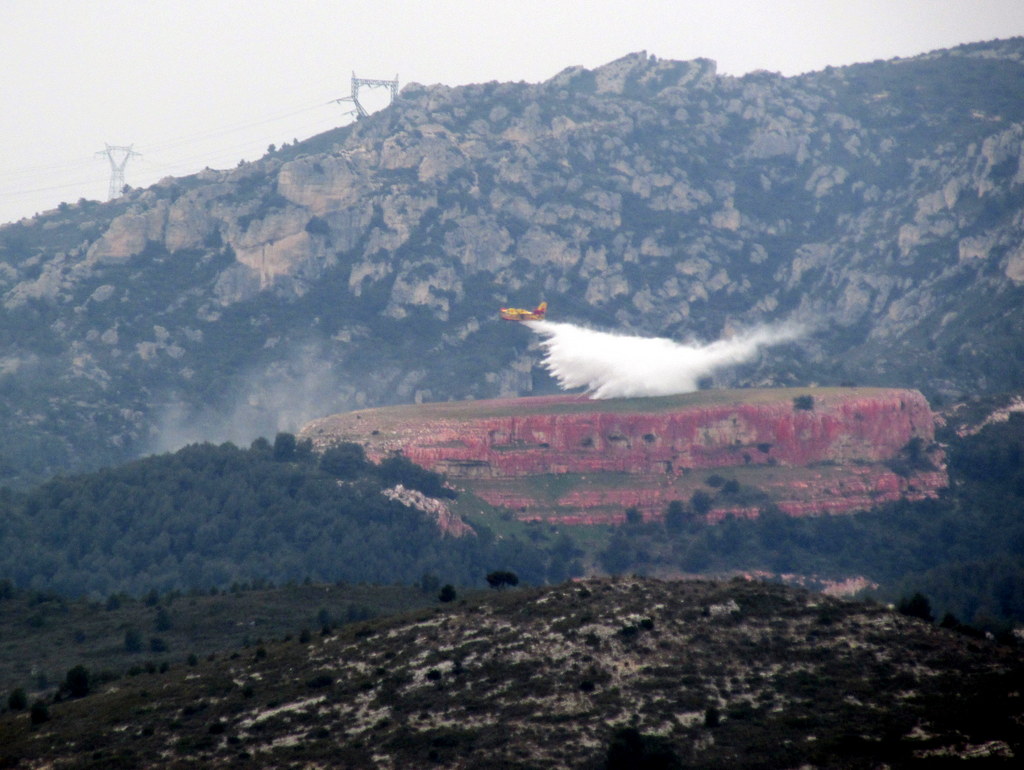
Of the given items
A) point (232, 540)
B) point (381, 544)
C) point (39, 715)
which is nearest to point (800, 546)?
point (381, 544)

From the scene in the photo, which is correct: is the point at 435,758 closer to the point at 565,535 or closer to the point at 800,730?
the point at 800,730

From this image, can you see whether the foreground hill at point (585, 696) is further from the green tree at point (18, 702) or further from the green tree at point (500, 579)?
the green tree at point (500, 579)

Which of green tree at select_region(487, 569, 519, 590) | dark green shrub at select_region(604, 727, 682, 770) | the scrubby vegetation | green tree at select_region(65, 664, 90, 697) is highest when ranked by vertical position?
green tree at select_region(65, 664, 90, 697)

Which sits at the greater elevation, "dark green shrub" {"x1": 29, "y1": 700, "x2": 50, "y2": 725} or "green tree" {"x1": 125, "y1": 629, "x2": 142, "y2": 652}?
"dark green shrub" {"x1": 29, "y1": 700, "x2": 50, "y2": 725}

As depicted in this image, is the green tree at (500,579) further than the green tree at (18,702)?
Yes

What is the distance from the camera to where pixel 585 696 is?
82.9 m

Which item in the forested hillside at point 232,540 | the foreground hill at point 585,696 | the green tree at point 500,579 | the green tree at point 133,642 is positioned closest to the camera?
the foreground hill at point 585,696

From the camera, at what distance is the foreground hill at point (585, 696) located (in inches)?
2965

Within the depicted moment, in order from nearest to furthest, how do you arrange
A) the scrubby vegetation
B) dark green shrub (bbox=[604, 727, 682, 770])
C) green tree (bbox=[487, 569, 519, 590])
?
dark green shrub (bbox=[604, 727, 682, 770]) → green tree (bbox=[487, 569, 519, 590]) → the scrubby vegetation

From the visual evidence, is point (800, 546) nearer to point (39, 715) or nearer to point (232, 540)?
point (232, 540)

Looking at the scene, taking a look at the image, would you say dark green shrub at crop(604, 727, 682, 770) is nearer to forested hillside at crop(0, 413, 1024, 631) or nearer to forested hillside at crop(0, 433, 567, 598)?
forested hillside at crop(0, 413, 1024, 631)

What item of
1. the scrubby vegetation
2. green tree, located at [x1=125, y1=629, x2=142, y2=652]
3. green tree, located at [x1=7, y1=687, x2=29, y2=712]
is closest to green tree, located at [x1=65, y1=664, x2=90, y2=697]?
green tree, located at [x1=7, y1=687, x2=29, y2=712]

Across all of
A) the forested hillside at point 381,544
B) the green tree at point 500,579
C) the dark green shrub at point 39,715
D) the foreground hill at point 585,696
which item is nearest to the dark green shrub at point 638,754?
the foreground hill at point 585,696

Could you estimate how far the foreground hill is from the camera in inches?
2965
